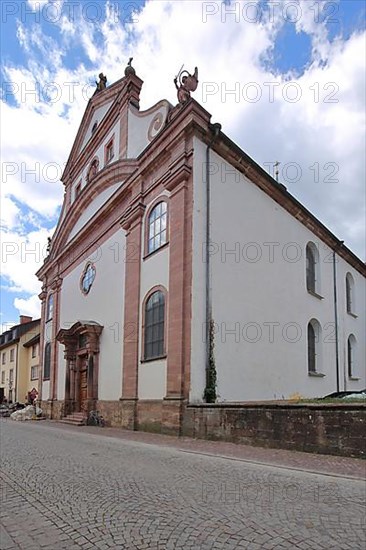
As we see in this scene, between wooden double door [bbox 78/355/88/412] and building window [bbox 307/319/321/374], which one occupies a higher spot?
building window [bbox 307/319/321/374]

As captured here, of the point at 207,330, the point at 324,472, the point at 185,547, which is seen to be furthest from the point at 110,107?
the point at 185,547

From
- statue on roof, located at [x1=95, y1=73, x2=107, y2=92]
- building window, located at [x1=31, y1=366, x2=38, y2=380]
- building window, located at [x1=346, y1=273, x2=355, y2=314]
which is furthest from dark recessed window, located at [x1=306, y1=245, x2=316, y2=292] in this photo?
building window, located at [x1=31, y1=366, x2=38, y2=380]

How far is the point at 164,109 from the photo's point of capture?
1745 cm

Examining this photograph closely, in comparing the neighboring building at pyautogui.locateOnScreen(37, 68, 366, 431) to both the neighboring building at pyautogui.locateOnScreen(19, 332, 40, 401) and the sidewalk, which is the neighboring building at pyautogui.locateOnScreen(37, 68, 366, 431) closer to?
the sidewalk

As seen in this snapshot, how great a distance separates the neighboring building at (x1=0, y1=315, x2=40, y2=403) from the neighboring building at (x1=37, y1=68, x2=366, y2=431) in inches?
965

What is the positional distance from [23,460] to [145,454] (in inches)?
92.8

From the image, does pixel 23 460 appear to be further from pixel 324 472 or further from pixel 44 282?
pixel 44 282

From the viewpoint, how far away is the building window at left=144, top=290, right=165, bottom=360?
15.4 meters

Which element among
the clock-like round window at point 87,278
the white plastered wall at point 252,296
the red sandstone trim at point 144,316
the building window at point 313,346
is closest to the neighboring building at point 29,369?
the clock-like round window at point 87,278

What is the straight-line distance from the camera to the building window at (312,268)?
2211cm

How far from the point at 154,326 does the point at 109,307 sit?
448cm

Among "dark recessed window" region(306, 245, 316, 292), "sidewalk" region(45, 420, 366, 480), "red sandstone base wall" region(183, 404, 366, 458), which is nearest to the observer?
"sidewalk" region(45, 420, 366, 480)

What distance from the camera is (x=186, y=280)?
46.6 feet

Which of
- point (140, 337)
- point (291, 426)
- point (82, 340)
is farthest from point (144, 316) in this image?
point (291, 426)
